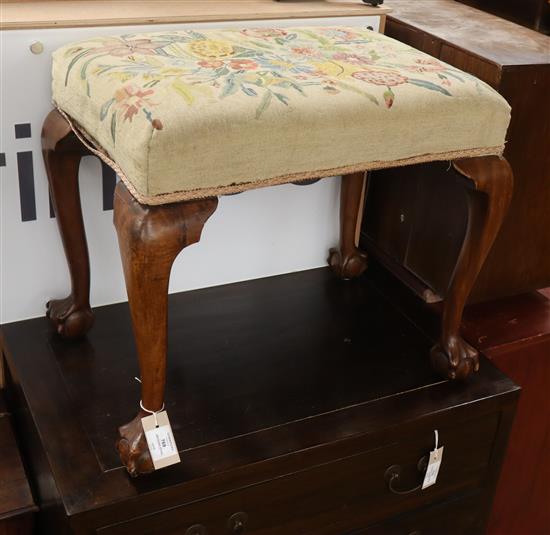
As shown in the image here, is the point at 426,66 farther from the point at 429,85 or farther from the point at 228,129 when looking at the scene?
the point at 228,129

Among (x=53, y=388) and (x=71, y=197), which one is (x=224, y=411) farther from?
(x=71, y=197)

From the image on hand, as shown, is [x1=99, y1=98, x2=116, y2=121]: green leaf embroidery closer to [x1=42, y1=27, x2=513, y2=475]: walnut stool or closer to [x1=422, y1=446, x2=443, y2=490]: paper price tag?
[x1=42, y1=27, x2=513, y2=475]: walnut stool

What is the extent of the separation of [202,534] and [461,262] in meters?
0.46

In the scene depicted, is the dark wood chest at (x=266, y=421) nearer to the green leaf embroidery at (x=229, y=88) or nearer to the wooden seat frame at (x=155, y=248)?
the wooden seat frame at (x=155, y=248)

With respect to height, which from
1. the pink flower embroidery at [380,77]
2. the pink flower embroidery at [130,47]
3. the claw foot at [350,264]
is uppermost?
the pink flower embroidery at [130,47]

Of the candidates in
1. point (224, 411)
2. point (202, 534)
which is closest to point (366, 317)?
point (224, 411)

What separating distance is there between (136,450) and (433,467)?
415 mm

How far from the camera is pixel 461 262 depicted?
1011 millimetres

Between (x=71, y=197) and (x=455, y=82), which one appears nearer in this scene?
(x=455, y=82)

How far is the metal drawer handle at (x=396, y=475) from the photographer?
1.05 metres

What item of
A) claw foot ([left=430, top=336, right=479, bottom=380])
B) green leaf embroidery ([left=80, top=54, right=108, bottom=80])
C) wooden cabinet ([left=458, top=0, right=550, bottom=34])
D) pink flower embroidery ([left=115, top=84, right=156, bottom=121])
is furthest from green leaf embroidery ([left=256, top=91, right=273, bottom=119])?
wooden cabinet ([left=458, top=0, right=550, bottom=34])

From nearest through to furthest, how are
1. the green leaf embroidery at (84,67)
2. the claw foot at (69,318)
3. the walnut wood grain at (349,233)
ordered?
the green leaf embroidery at (84,67) < the claw foot at (69,318) < the walnut wood grain at (349,233)

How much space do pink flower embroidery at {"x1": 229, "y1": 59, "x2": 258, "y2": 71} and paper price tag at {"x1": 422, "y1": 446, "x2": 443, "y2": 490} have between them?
1.78 feet

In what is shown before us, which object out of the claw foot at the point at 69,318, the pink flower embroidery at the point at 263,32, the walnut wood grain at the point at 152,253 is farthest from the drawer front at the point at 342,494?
the pink flower embroidery at the point at 263,32
